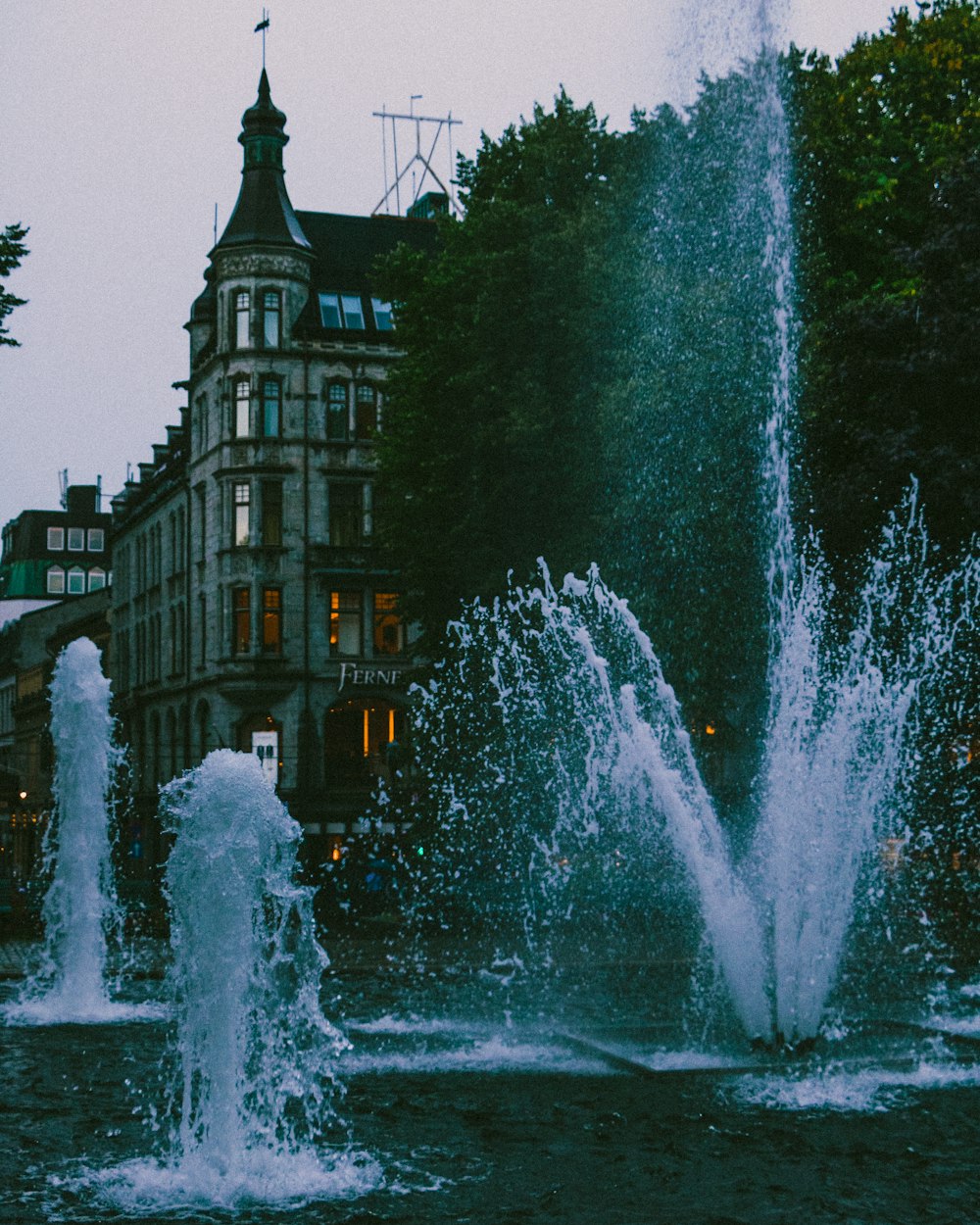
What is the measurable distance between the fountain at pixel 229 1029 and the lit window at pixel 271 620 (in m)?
41.5

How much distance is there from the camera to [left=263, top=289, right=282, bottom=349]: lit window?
51.9 m

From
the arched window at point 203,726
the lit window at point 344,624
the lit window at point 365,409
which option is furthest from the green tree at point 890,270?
the arched window at point 203,726

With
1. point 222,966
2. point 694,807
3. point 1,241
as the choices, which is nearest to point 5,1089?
point 222,966

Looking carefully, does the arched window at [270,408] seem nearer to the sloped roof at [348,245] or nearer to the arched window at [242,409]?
the arched window at [242,409]

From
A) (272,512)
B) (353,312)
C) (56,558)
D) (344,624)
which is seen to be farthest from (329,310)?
(56,558)

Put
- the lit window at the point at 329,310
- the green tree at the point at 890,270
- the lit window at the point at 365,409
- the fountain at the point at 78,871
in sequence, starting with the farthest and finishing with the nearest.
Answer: the lit window at the point at 329,310
the lit window at the point at 365,409
the green tree at the point at 890,270
the fountain at the point at 78,871

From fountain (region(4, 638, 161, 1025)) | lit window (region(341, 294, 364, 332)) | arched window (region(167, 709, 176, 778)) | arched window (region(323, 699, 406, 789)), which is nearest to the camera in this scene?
fountain (region(4, 638, 161, 1025))

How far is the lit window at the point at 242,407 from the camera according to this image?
171 feet

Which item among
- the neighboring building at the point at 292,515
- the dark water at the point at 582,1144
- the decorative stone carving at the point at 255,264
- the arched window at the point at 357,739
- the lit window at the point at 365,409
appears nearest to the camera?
the dark water at the point at 582,1144

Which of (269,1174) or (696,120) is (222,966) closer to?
(269,1174)

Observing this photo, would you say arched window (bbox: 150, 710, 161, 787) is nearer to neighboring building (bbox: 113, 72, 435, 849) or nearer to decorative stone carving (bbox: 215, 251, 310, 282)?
neighboring building (bbox: 113, 72, 435, 849)

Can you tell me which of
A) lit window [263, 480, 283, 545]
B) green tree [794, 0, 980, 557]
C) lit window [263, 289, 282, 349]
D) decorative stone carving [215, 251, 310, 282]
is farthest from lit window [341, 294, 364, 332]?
green tree [794, 0, 980, 557]

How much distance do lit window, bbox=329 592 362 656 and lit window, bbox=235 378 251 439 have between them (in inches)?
230

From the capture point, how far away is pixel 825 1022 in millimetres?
13750
